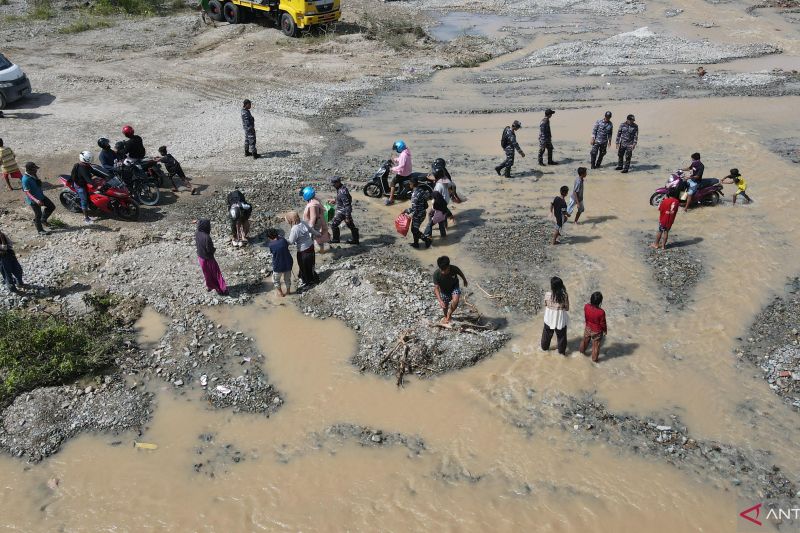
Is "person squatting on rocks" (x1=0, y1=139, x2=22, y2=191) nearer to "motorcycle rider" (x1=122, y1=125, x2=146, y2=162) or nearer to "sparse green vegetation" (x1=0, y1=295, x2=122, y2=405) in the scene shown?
"motorcycle rider" (x1=122, y1=125, x2=146, y2=162)

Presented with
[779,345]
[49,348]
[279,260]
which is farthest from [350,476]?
[779,345]

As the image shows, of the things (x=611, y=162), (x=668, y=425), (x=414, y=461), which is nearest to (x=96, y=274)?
(x=414, y=461)

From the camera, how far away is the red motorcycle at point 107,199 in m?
13.1

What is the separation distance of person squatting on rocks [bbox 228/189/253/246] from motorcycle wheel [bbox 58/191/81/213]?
3990 mm

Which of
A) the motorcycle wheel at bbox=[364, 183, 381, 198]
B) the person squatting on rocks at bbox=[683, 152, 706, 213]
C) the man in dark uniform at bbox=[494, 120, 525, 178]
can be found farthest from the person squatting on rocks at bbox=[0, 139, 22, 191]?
the person squatting on rocks at bbox=[683, 152, 706, 213]

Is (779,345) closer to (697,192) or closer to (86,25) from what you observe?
(697,192)

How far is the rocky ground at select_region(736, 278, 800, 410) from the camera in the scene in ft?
28.6

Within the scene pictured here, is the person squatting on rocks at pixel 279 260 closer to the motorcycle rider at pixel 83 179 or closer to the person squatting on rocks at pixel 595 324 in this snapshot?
the person squatting on rocks at pixel 595 324

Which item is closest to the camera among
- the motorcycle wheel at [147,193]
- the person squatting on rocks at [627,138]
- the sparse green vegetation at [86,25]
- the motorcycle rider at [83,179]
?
the motorcycle rider at [83,179]

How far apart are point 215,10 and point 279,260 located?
86.7 ft

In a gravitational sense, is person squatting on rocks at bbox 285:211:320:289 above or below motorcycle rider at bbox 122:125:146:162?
below

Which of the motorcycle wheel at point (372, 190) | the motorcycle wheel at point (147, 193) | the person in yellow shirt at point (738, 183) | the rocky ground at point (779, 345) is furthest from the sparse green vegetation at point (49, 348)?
the person in yellow shirt at point (738, 183)

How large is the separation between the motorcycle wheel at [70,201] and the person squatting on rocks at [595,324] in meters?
11.3

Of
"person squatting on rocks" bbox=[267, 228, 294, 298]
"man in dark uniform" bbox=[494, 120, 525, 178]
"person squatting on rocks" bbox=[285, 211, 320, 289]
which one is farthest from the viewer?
"man in dark uniform" bbox=[494, 120, 525, 178]
